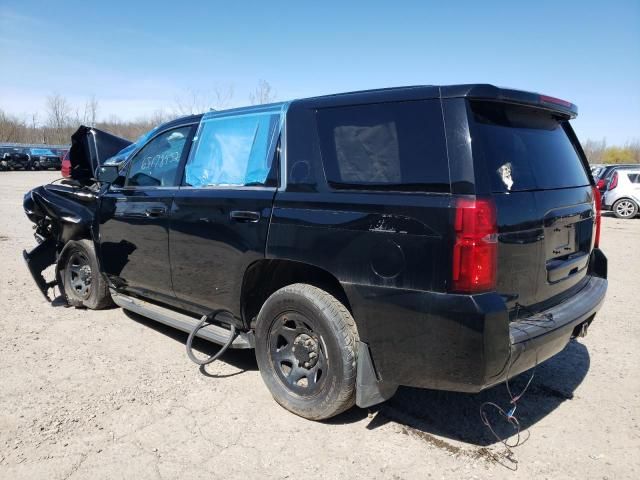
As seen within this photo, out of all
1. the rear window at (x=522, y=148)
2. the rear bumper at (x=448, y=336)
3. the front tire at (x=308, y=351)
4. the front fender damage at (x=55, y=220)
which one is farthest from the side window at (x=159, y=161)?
the rear window at (x=522, y=148)

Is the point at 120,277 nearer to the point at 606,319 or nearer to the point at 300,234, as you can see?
the point at 300,234

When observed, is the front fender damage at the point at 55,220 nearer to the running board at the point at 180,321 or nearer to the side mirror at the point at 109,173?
the side mirror at the point at 109,173

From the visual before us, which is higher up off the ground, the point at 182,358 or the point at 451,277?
the point at 451,277

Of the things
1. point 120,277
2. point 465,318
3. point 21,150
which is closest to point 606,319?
point 465,318

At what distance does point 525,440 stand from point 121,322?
3.95m

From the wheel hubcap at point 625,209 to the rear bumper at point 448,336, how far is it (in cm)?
1604

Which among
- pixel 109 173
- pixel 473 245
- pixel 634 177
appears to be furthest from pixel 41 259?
pixel 634 177

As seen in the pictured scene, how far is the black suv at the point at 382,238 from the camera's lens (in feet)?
8.41

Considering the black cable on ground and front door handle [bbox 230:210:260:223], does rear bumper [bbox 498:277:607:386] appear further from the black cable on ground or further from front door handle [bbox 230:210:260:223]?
the black cable on ground

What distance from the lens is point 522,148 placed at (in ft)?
9.71

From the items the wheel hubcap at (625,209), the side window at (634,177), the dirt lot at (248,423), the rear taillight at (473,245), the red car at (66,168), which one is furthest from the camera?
the wheel hubcap at (625,209)

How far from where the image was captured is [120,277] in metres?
4.89

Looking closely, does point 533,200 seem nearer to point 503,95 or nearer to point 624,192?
point 503,95

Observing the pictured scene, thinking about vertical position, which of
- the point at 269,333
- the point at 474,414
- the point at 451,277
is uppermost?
the point at 451,277
